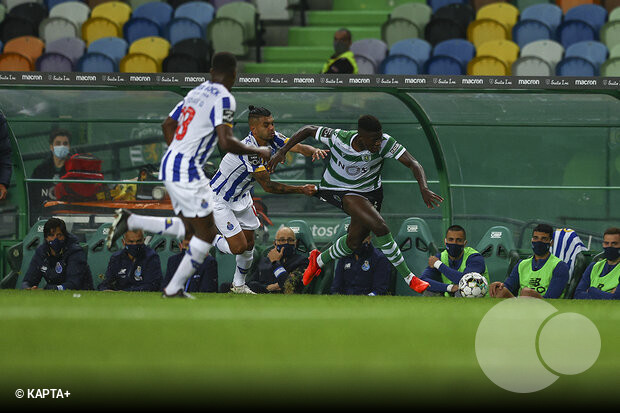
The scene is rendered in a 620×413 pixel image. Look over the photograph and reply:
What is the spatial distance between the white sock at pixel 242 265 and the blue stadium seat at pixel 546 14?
7.20 metres

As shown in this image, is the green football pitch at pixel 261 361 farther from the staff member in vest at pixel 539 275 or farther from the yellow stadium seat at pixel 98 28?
the yellow stadium seat at pixel 98 28

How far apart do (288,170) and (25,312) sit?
4954mm

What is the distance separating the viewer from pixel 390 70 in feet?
40.7

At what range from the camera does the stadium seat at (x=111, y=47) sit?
519 inches

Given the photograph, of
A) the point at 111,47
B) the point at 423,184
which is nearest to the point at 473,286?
the point at 423,184

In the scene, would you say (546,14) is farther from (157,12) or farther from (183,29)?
(157,12)

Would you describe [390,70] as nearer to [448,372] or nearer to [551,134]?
[551,134]

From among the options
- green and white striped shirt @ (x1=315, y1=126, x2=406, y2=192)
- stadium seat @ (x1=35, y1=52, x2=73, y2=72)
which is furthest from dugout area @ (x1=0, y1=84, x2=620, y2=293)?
stadium seat @ (x1=35, y1=52, x2=73, y2=72)

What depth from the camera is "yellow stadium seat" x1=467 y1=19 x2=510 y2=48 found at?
13.2 meters

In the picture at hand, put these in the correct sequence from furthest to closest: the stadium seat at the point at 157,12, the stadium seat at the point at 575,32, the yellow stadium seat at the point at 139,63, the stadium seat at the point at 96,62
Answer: the stadium seat at the point at 157,12 < the stadium seat at the point at 575,32 < the stadium seat at the point at 96,62 < the yellow stadium seat at the point at 139,63

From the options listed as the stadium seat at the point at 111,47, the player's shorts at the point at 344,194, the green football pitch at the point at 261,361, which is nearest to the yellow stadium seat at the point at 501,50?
the stadium seat at the point at 111,47

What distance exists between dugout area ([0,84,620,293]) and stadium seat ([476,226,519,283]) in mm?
15

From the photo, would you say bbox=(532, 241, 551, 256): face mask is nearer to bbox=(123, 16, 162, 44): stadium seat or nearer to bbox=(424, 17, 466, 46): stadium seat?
bbox=(424, 17, 466, 46): stadium seat

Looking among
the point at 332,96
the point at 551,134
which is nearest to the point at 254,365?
the point at 332,96
